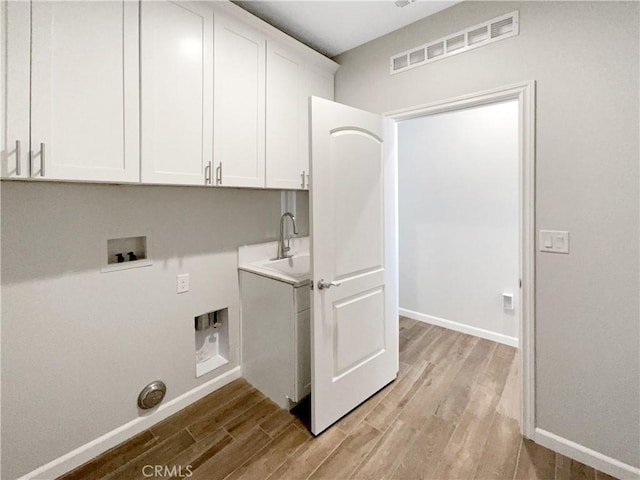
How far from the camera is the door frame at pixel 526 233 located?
169cm

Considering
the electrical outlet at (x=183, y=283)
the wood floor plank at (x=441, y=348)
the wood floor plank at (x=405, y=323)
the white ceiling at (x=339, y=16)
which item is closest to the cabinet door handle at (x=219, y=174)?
the electrical outlet at (x=183, y=283)

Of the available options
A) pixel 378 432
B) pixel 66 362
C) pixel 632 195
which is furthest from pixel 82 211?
pixel 632 195

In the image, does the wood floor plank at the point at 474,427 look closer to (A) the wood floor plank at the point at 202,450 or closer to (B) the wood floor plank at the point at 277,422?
(B) the wood floor plank at the point at 277,422

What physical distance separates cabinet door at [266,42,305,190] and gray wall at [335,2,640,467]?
51.2 inches

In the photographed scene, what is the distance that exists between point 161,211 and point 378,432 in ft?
6.46

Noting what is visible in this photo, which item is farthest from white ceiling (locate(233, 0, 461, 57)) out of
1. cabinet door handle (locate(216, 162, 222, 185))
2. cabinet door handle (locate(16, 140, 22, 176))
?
cabinet door handle (locate(16, 140, 22, 176))

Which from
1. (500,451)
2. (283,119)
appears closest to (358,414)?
(500,451)

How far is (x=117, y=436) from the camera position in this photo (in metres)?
1.75

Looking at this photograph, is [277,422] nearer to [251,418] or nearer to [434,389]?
[251,418]

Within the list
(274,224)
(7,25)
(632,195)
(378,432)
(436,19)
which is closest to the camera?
(7,25)

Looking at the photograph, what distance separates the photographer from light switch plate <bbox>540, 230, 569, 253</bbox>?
1.62 m

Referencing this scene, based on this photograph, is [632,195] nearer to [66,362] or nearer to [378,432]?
[378,432]

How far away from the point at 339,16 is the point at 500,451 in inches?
116

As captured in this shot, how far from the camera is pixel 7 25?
3.69ft
